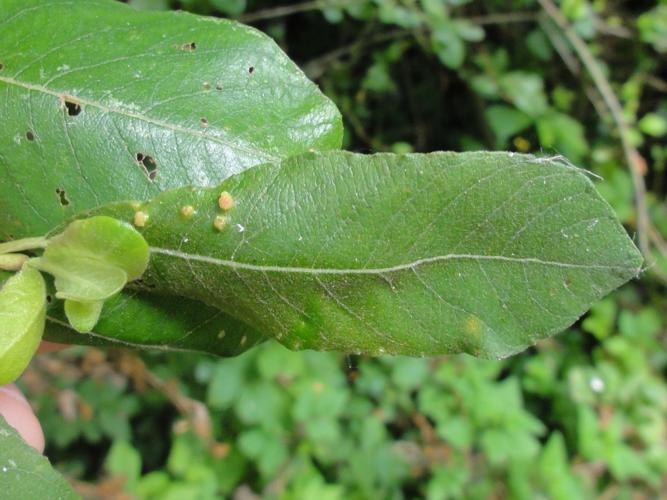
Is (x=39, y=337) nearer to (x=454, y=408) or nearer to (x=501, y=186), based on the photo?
(x=501, y=186)

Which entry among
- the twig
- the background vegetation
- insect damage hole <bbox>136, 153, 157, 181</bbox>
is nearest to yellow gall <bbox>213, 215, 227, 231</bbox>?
insect damage hole <bbox>136, 153, 157, 181</bbox>

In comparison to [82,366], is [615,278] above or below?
above

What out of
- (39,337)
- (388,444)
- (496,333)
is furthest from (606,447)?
(39,337)

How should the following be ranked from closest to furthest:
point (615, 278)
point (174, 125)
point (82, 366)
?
point (615, 278)
point (174, 125)
point (82, 366)

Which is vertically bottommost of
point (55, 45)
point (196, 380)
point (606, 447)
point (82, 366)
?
point (606, 447)

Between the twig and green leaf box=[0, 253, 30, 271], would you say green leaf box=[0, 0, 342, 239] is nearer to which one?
green leaf box=[0, 253, 30, 271]

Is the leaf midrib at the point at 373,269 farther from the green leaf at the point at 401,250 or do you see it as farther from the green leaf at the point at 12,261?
the green leaf at the point at 12,261
